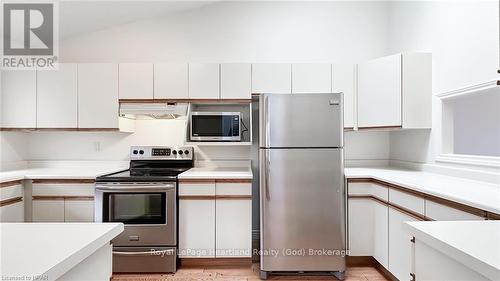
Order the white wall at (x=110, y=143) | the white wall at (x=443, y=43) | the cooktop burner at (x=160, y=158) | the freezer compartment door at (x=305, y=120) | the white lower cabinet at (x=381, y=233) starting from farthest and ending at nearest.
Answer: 1. the white wall at (x=110, y=143)
2. the cooktop burner at (x=160, y=158)
3. the freezer compartment door at (x=305, y=120)
4. the white lower cabinet at (x=381, y=233)
5. the white wall at (x=443, y=43)

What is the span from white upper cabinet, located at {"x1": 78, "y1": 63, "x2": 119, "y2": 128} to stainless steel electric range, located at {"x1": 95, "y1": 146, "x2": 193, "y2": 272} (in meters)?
0.75

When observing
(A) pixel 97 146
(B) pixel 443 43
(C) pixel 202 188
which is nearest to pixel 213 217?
(C) pixel 202 188

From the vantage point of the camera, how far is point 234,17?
133 inches

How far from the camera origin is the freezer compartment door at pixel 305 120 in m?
2.51

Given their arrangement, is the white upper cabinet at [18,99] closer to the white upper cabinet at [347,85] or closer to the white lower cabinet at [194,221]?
the white lower cabinet at [194,221]

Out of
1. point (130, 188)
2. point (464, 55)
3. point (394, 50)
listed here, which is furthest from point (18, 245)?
point (394, 50)

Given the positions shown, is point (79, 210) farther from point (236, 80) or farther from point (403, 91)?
point (403, 91)

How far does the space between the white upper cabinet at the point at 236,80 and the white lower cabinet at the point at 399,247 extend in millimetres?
1750

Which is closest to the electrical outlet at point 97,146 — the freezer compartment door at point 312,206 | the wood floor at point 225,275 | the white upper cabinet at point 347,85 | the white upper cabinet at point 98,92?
the white upper cabinet at point 98,92

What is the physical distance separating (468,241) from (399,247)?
1554mm

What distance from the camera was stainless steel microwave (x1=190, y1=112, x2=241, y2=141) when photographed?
9.68ft

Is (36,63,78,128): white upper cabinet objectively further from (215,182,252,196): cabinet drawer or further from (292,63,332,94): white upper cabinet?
(292,63,332,94): white upper cabinet

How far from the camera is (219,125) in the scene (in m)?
2.96

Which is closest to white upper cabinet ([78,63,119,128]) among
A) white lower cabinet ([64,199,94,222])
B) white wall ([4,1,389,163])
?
white wall ([4,1,389,163])
